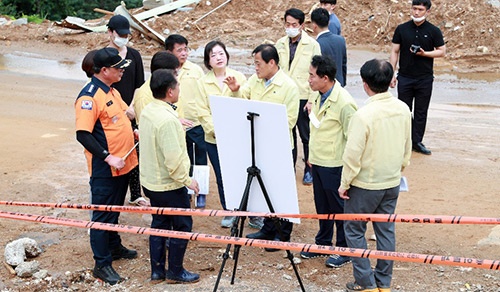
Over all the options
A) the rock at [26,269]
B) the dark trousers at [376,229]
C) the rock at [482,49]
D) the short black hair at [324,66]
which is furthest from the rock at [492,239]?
the rock at [482,49]

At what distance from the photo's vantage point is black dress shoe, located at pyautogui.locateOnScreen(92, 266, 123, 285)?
18.5 ft

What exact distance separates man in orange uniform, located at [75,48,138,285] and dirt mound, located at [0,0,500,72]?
13602 millimetres

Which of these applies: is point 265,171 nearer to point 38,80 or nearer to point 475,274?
point 475,274

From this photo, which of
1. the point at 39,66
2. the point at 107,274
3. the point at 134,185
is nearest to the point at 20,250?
the point at 107,274

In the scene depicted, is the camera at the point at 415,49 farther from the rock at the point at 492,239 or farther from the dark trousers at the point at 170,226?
the dark trousers at the point at 170,226

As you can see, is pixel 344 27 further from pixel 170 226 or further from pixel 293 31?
pixel 170 226

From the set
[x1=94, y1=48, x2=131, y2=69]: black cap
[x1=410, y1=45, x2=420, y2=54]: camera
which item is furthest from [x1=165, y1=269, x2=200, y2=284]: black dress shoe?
[x1=410, y1=45, x2=420, y2=54]: camera

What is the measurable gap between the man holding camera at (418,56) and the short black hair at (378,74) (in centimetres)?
434

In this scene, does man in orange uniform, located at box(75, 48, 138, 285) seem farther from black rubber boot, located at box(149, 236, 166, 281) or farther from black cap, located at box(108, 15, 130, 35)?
black cap, located at box(108, 15, 130, 35)

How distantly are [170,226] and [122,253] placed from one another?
2.68 ft

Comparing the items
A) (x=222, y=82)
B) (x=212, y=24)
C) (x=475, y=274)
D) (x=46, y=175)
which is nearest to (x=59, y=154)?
(x=46, y=175)

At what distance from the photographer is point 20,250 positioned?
5.91 meters

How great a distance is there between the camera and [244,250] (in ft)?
20.6

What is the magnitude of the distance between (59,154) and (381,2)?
14404 mm
